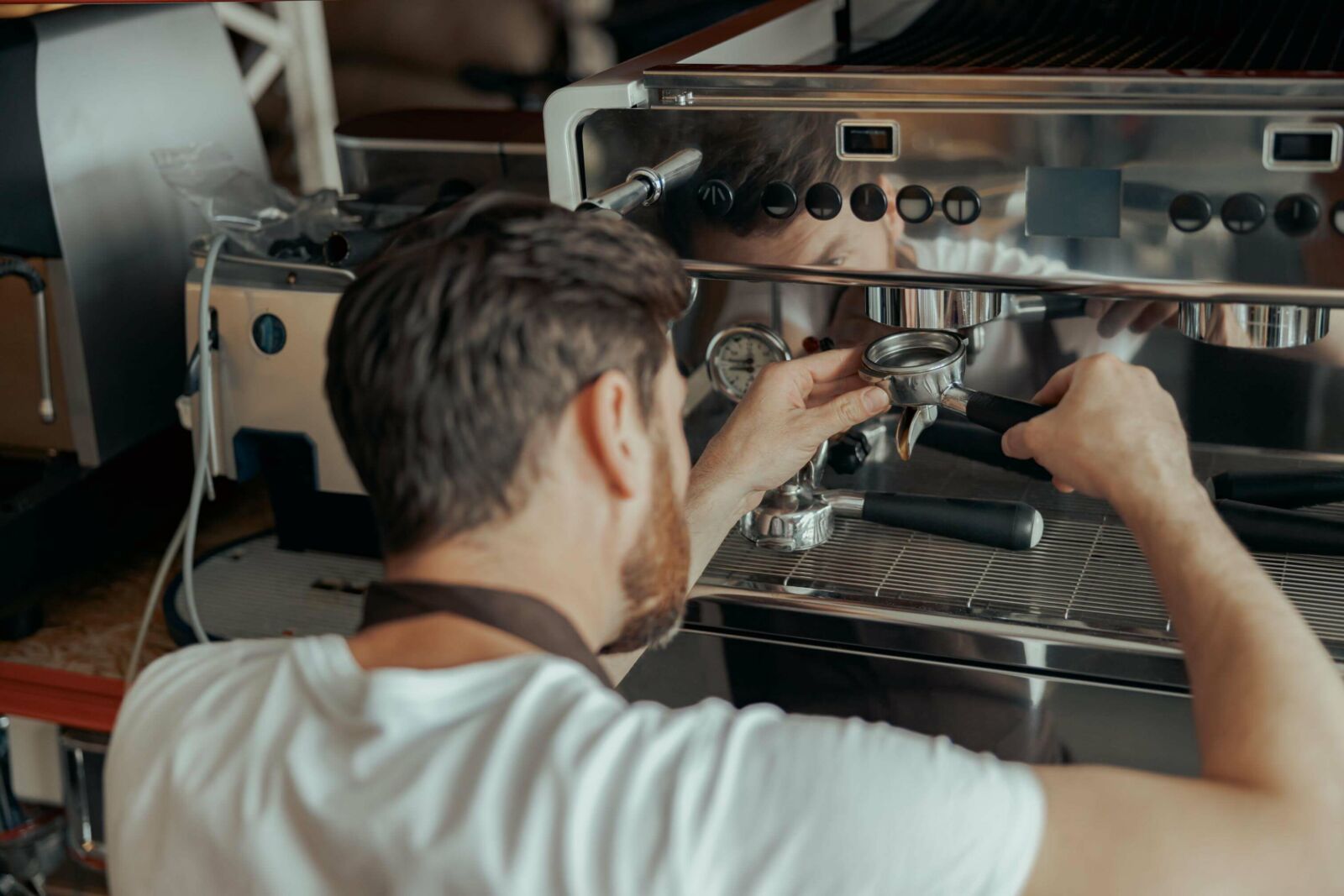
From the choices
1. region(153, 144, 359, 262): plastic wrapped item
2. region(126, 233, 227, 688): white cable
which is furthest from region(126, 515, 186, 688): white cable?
region(153, 144, 359, 262): plastic wrapped item

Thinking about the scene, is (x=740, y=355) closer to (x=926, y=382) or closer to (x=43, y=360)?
(x=926, y=382)

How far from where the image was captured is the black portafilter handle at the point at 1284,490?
945 millimetres

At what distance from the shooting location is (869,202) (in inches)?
35.4

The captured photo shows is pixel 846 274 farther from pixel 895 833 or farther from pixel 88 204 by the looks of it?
pixel 88 204

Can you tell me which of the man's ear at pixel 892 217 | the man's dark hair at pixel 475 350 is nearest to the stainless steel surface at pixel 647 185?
the man's ear at pixel 892 217

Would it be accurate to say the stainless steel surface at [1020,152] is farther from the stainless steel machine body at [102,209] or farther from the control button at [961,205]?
the stainless steel machine body at [102,209]

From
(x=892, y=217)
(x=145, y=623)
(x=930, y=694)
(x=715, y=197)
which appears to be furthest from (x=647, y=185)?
(x=145, y=623)

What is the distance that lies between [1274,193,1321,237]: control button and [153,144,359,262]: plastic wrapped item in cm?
75

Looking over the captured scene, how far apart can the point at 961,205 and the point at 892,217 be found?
0.15 ft

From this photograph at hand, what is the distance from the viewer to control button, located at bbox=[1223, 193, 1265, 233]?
800mm

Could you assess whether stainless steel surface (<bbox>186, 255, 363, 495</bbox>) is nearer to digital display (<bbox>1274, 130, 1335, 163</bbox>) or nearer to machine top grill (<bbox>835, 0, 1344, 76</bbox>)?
machine top grill (<bbox>835, 0, 1344, 76</bbox>)

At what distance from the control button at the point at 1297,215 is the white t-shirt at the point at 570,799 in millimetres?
402

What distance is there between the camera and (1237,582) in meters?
0.66

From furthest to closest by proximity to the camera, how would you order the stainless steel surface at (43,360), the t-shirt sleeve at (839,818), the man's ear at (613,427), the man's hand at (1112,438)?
1. the stainless steel surface at (43,360)
2. the man's hand at (1112,438)
3. the man's ear at (613,427)
4. the t-shirt sleeve at (839,818)
